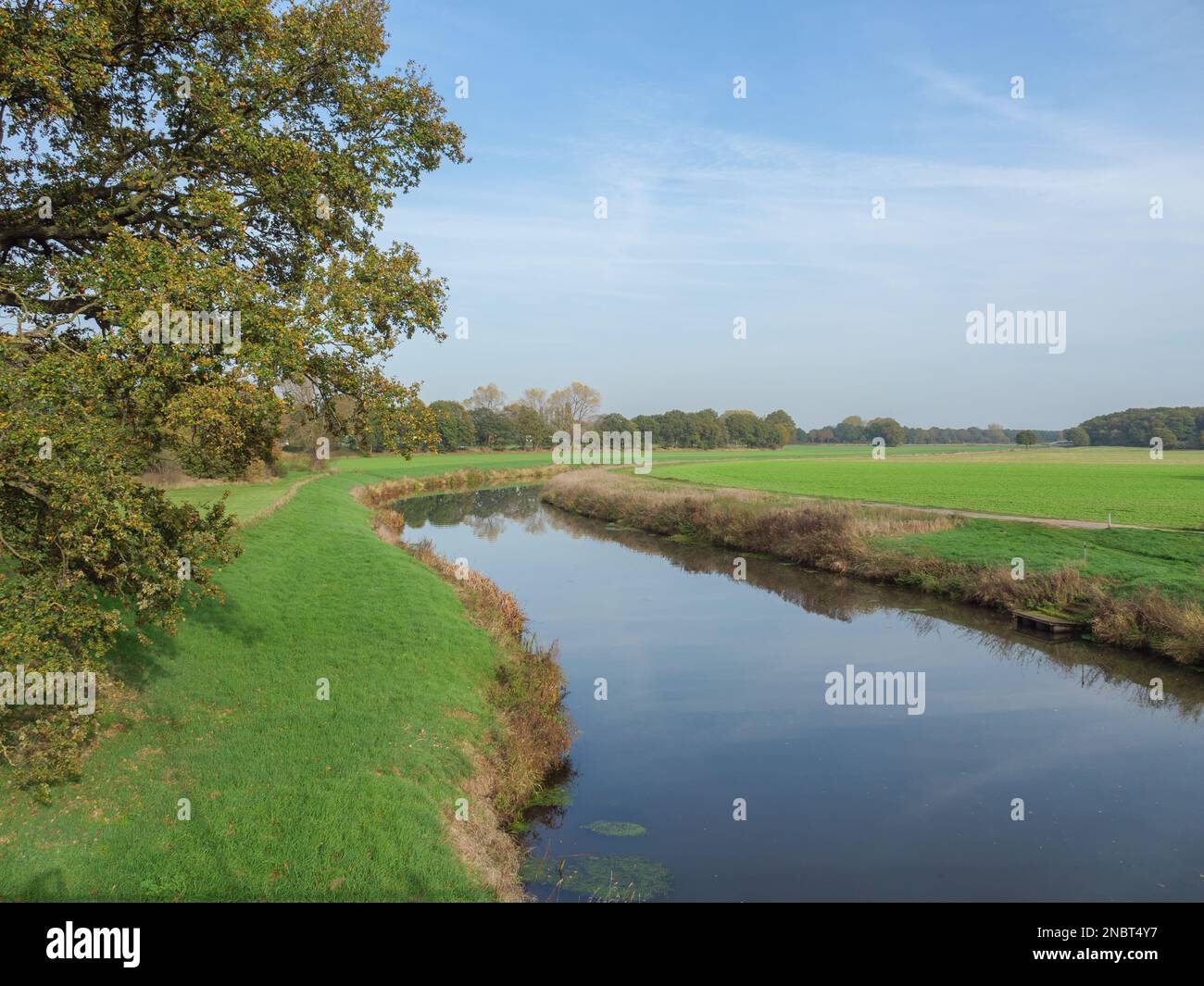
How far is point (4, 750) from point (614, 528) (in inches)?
1644

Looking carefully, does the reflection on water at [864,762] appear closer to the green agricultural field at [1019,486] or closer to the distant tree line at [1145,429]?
the green agricultural field at [1019,486]

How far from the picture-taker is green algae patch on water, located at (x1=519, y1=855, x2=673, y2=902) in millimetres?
9562

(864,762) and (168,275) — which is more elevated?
(168,275)

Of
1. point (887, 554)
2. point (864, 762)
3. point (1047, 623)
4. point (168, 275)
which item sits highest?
point (168, 275)

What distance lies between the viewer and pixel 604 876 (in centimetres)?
1002

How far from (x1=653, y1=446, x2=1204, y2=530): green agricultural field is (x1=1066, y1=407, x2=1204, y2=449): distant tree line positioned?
156ft

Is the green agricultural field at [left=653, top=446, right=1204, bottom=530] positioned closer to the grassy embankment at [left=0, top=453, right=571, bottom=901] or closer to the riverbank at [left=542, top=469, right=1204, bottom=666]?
the riverbank at [left=542, top=469, right=1204, bottom=666]

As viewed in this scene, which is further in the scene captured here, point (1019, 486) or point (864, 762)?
point (1019, 486)

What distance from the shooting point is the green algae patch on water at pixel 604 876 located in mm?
9562

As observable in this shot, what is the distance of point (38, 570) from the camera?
843 centimetres

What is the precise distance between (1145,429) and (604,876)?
159m

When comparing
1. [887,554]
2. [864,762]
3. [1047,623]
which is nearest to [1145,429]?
[887,554]

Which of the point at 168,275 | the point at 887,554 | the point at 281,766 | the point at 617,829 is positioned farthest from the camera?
the point at 887,554

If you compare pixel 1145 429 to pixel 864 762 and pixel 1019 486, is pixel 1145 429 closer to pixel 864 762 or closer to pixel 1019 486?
pixel 1019 486
